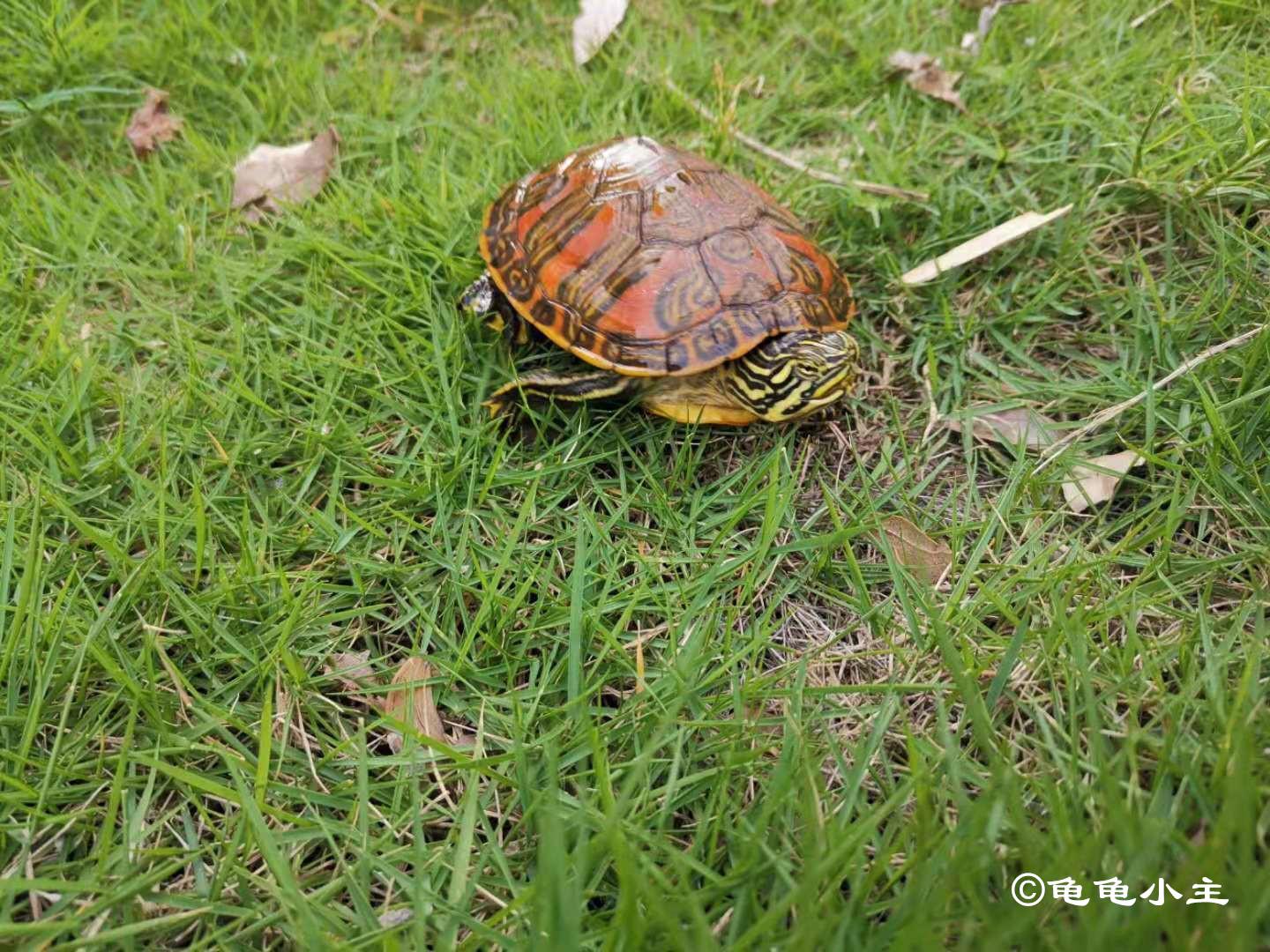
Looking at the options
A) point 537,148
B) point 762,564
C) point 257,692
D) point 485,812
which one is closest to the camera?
point 485,812

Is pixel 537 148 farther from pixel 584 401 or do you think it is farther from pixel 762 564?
pixel 762 564

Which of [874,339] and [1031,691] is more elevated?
[874,339]

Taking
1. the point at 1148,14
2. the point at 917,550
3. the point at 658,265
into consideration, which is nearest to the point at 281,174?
the point at 658,265

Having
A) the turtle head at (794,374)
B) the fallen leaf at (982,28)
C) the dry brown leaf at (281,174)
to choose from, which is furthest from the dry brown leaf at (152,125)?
the fallen leaf at (982,28)

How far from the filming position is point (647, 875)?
1471mm

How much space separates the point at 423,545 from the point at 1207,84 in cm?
317

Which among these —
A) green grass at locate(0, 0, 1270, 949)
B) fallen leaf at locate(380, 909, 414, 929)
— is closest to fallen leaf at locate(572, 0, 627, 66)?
green grass at locate(0, 0, 1270, 949)

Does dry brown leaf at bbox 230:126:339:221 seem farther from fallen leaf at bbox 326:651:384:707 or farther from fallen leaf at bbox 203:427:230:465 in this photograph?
fallen leaf at bbox 326:651:384:707

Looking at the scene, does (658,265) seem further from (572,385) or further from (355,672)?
(355,672)

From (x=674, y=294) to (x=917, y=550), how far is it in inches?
39.6

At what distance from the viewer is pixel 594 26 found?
3.53 metres

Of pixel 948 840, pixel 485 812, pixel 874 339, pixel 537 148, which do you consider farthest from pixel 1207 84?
pixel 485 812

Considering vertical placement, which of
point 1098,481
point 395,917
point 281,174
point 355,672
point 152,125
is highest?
point 152,125

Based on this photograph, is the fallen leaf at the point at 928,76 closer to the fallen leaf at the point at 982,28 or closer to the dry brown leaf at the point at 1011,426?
the fallen leaf at the point at 982,28
